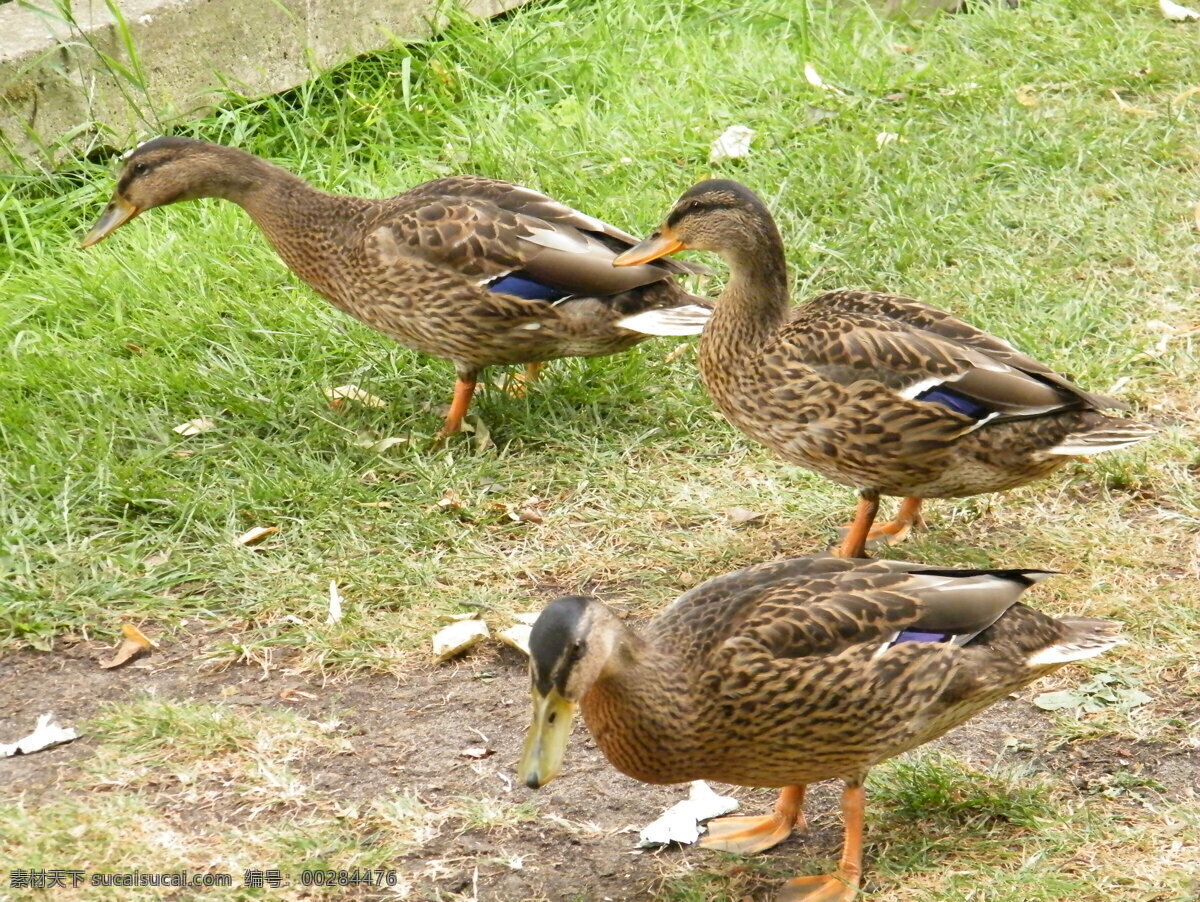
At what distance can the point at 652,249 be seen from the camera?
4801mm

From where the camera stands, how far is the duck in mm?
4219

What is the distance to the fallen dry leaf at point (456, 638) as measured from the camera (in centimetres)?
420

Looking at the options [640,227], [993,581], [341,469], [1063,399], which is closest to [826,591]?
[993,581]

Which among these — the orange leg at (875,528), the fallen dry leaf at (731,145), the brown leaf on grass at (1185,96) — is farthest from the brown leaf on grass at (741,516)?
the brown leaf on grass at (1185,96)

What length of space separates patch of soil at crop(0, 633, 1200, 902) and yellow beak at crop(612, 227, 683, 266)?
131 centimetres

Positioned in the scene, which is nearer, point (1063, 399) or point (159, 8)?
point (1063, 399)

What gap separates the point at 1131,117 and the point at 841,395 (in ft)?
10.4

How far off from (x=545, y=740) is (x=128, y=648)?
1.71 metres

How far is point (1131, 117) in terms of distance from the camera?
6.73m

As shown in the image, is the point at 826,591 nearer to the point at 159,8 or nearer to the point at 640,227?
the point at 640,227

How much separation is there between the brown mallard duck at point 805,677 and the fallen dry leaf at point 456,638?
941 millimetres

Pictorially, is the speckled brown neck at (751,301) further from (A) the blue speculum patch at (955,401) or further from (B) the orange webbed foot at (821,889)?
(B) the orange webbed foot at (821,889)

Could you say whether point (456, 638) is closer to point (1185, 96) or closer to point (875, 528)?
point (875, 528)

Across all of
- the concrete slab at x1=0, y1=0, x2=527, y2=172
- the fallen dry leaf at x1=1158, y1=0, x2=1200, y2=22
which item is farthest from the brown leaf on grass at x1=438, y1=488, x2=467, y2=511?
the fallen dry leaf at x1=1158, y1=0, x2=1200, y2=22
